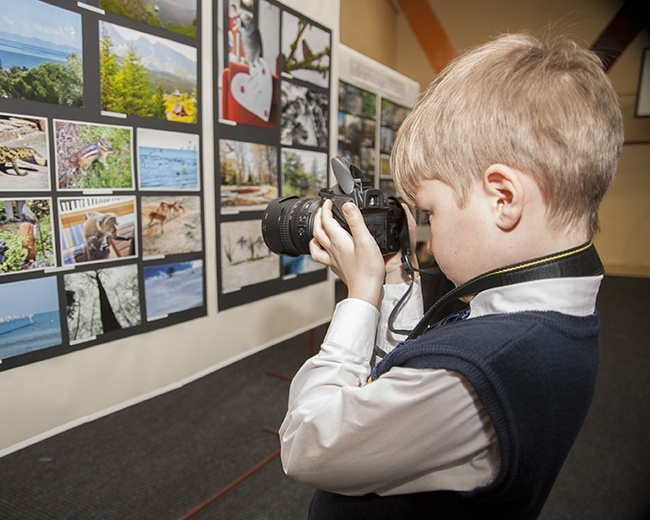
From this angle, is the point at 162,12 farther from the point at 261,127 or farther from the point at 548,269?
the point at 548,269

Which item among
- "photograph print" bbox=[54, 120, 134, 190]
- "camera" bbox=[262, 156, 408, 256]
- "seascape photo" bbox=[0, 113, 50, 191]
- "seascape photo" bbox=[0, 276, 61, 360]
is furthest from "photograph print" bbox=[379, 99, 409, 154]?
Result: "camera" bbox=[262, 156, 408, 256]

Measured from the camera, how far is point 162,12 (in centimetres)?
182

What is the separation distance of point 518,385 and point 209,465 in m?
1.40

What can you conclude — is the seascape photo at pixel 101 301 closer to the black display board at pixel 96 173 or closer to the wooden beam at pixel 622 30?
the black display board at pixel 96 173

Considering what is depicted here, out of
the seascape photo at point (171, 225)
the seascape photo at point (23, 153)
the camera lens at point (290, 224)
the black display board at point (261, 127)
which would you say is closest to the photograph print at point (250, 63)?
the black display board at point (261, 127)

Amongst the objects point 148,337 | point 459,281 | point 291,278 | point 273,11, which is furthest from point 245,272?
point 459,281

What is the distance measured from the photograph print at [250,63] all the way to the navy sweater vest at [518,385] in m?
1.88

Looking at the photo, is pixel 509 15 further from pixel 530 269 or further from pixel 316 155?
pixel 530 269

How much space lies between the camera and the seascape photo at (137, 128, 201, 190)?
182cm

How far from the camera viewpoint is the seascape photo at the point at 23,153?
1.41 meters

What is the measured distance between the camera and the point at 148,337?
1.96m

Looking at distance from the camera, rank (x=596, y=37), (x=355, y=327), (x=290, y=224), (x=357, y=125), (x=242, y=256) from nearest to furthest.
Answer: (x=355, y=327) → (x=290, y=224) → (x=242, y=256) → (x=357, y=125) → (x=596, y=37)

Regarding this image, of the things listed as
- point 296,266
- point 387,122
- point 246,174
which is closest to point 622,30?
point 387,122

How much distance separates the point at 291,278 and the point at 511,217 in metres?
2.22
